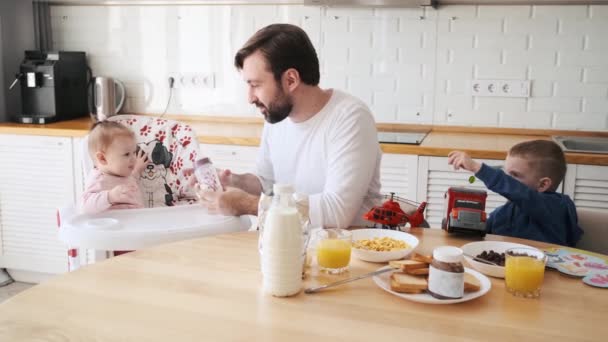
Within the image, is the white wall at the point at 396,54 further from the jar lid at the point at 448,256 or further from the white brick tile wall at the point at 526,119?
the jar lid at the point at 448,256

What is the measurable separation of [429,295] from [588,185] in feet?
6.21

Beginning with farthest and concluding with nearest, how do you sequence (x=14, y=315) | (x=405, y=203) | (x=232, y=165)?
(x=232, y=165), (x=405, y=203), (x=14, y=315)

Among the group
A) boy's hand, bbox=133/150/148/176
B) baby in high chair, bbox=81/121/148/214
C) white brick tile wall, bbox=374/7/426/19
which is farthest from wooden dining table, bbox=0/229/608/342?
white brick tile wall, bbox=374/7/426/19

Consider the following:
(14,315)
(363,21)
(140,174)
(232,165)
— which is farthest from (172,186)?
(363,21)

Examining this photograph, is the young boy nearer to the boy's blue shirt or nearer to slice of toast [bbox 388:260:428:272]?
the boy's blue shirt

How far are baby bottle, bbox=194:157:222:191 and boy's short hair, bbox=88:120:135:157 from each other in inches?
11.8

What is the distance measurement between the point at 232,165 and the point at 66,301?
6.61 feet

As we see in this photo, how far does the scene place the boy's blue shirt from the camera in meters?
2.02

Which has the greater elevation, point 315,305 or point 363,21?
point 363,21

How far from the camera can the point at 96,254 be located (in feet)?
7.01

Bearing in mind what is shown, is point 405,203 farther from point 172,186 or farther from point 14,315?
point 14,315

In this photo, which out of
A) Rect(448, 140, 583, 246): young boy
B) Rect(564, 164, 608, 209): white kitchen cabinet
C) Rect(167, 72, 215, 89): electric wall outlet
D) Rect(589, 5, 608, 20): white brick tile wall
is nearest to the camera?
Rect(448, 140, 583, 246): young boy

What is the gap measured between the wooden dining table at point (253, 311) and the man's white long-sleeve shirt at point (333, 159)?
444mm

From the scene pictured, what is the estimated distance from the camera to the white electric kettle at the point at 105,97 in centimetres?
386
